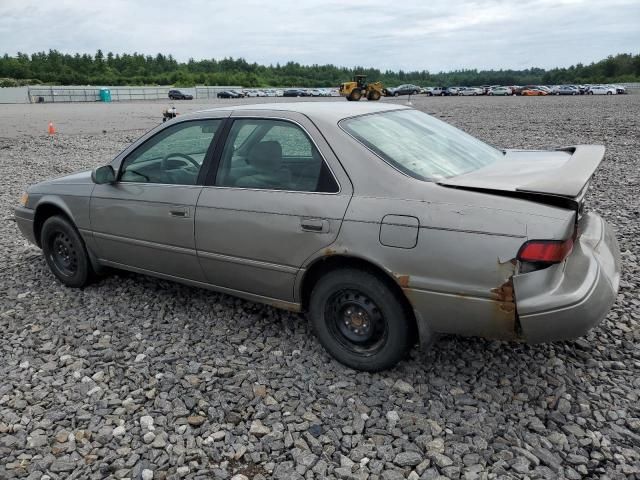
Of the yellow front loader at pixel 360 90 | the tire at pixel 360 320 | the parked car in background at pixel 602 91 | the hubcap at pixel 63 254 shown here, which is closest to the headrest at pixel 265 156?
the tire at pixel 360 320

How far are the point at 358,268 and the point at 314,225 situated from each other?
37cm

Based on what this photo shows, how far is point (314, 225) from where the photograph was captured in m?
3.10

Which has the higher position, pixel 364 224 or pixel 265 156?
pixel 265 156

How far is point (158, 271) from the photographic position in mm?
Answer: 4082

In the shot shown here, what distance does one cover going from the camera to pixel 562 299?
2543 mm

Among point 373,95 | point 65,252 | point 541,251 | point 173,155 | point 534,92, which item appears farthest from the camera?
point 534,92

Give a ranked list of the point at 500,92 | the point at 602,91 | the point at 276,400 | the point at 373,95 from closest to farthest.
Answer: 1. the point at 276,400
2. the point at 373,95
3. the point at 602,91
4. the point at 500,92

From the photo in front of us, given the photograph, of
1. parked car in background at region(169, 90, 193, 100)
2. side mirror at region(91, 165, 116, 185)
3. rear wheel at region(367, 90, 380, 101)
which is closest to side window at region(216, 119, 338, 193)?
side mirror at region(91, 165, 116, 185)

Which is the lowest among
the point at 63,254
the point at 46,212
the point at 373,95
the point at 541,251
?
the point at 63,254

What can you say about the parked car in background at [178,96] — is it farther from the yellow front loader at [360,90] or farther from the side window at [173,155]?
the side window at [173,155]

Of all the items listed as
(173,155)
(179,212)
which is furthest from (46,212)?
(179,212)

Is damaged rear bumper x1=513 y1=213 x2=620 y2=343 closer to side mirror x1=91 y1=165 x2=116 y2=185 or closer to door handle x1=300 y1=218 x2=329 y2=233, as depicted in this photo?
door handle x1=300 y1=218 x2=329 y2=233

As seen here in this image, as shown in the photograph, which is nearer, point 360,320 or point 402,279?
point 402,279

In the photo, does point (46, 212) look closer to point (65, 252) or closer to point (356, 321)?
point (65, 252)
